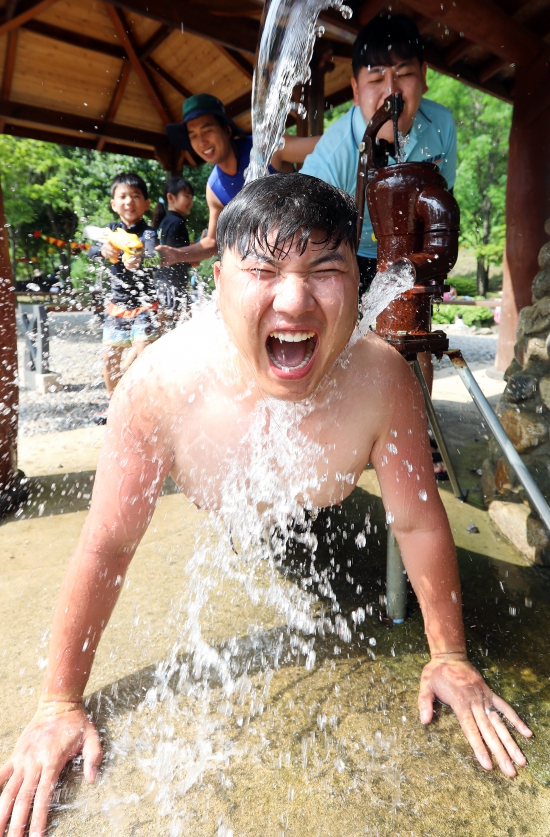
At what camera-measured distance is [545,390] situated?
2.60 m

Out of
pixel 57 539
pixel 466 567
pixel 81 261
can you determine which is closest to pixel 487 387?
pixel 466 567

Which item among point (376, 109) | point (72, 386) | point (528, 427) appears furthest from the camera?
point (72, 386)

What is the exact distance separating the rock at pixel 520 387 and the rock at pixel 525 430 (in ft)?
0.27

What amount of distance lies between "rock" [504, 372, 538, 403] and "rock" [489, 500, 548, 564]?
0.55m

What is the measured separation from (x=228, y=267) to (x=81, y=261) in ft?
68.6

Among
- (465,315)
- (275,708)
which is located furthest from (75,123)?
(465,315)

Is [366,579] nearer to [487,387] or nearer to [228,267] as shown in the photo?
[228,267]

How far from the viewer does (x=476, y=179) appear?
18.4m

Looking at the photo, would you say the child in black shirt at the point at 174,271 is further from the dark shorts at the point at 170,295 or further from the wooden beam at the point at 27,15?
the wooden beam at the point at 27,15

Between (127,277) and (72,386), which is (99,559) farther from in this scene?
(72,386)

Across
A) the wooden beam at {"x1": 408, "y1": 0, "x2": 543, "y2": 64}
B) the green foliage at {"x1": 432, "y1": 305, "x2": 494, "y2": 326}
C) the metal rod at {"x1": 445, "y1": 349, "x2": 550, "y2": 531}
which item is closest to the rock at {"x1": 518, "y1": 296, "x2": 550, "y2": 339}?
the metal rod at {"x1": 445, "y1": 349, "x2": 550, "y2": 531}

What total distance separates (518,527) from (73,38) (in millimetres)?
6661

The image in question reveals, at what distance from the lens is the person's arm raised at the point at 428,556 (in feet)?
5.00

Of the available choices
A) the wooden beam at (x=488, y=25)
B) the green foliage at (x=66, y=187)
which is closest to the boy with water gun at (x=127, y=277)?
the wooden beam at (x=488, y=25)
